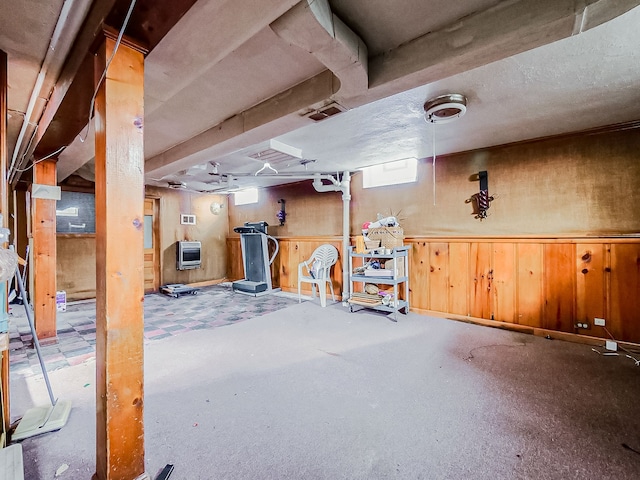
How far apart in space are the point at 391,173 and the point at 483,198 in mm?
1332

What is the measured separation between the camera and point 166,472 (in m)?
1.27

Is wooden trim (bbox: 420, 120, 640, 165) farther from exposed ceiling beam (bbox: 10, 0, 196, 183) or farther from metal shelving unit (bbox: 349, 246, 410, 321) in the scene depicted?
exposed ceiling beam (bbox: 10, 0, 196, 183)

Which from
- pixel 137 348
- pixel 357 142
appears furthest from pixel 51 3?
pixel 357 142

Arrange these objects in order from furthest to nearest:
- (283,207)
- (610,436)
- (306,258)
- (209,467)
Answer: (283,207)
(306,258)
(610,436)
(209,467)

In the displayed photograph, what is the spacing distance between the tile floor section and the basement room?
0.16 feet

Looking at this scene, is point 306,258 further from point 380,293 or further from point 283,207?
point 380,293

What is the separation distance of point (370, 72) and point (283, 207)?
4100 mm

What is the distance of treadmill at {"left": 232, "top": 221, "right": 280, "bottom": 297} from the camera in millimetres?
5344

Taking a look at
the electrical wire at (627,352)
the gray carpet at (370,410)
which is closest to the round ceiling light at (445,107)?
the gray carpet at (370,410)

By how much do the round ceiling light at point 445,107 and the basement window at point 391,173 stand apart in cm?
165

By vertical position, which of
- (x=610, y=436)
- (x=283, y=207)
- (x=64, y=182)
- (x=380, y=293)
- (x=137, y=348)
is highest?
(x=64, y=182)

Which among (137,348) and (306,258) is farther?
A: (306,258)

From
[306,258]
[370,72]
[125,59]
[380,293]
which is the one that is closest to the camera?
[125,59]

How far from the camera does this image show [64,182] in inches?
183
